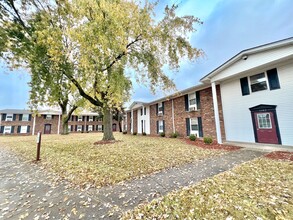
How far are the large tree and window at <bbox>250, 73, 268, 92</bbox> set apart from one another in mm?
4455

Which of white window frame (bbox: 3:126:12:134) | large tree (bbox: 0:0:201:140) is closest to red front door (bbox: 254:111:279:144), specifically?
large tree (bbox: 0:0:201:140)

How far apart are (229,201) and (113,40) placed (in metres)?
7.90

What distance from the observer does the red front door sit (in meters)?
8.80

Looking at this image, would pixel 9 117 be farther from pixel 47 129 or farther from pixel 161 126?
pixel 161 126

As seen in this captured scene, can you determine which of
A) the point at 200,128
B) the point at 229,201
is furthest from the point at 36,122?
the point at 229,201

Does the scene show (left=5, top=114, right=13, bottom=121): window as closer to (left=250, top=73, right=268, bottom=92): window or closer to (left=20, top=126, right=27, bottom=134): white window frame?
(left=20, top=126, right=27, bottom=134): white window frame

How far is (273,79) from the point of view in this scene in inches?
348

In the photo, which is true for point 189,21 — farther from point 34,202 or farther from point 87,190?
point 34,202

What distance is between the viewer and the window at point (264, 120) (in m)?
9.03

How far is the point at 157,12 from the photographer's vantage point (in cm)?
924

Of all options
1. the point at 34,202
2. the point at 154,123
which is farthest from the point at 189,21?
the point at 154,123

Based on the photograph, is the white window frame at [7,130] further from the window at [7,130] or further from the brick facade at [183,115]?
the brick facade at [183,115]

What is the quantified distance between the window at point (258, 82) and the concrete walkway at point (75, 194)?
739 cm

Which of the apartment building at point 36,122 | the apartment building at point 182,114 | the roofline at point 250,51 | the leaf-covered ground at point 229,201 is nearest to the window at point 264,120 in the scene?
the apartment building at point 182,114
